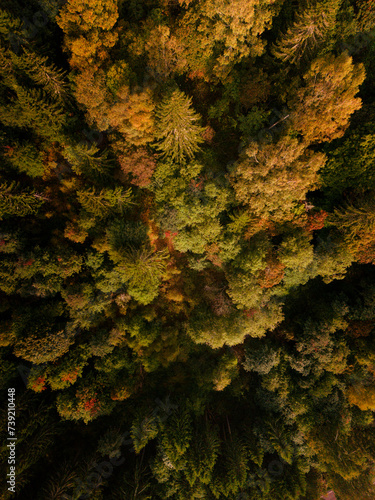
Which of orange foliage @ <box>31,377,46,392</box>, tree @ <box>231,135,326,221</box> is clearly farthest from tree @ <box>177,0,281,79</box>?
orange foliage @ <box>31,377,46,392</box>

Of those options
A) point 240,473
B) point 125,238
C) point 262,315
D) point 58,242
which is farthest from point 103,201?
point 240,473

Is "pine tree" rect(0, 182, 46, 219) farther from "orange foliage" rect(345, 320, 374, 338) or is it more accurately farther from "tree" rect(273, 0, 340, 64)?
"orange foliage" rect(345, 320, 374, 338)

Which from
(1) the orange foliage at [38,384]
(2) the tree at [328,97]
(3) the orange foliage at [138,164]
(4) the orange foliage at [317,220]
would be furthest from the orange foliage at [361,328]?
(1) the orange foliage at [38,384]

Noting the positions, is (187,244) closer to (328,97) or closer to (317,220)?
(317,220)

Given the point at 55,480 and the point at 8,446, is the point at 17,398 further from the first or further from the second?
the point at 55,480

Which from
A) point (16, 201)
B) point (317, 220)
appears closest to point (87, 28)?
point (16, 201)
